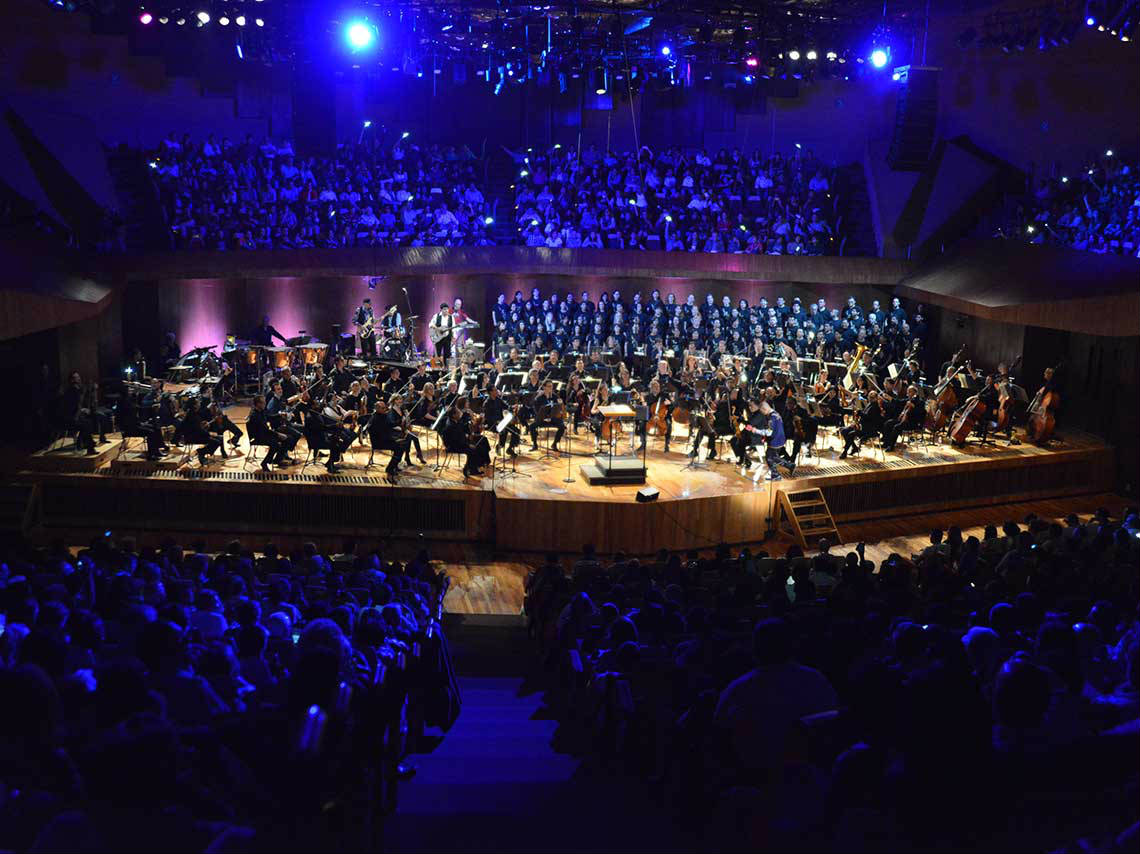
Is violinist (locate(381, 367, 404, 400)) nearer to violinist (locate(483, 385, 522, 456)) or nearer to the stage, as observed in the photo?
the stage

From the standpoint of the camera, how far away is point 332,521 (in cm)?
1395

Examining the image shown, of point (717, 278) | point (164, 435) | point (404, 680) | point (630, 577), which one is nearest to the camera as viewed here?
point (404, 680)

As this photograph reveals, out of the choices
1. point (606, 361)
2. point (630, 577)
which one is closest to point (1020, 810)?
point (630, 577)

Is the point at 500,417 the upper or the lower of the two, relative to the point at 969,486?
upper

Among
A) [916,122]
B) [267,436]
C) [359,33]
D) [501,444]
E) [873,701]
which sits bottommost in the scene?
[501,444]

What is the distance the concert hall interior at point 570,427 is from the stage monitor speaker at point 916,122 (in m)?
0.08

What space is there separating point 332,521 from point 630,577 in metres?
6.29

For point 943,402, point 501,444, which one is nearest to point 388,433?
point 501,444

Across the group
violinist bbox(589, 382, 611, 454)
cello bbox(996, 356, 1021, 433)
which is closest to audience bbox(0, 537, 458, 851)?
violinist bbox(589, 382, 611, 454)

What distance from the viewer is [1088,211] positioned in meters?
18.7

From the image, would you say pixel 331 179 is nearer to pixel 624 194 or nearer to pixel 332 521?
pixel 624 194

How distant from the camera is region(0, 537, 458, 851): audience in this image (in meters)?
2.54

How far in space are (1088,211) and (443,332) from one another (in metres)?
11.6

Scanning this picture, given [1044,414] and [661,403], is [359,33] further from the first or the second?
[1044,414]
